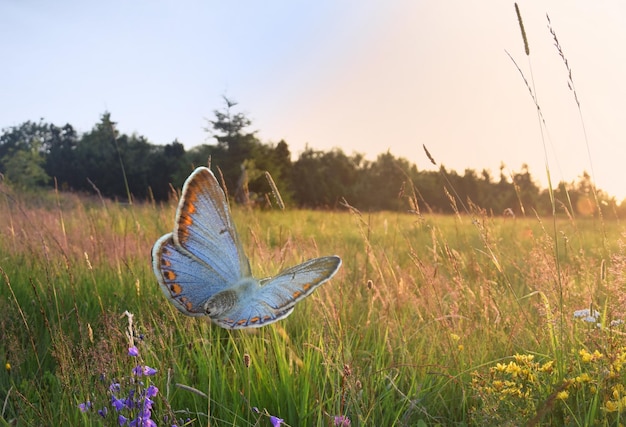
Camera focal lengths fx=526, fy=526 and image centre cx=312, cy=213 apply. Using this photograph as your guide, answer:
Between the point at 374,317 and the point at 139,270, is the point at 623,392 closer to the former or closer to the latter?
the point at 374,317

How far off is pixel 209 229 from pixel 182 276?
26 cm

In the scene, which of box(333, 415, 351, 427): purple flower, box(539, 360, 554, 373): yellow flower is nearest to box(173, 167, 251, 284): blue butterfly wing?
box(333, 415, 351, 427): purple flower

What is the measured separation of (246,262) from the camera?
2.67 meters

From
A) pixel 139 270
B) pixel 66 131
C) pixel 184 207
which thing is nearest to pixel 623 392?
pixel 184 207

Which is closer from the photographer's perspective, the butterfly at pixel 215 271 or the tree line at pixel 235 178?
the butterfly at pixel 215 271

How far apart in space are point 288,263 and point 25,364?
9.05ft

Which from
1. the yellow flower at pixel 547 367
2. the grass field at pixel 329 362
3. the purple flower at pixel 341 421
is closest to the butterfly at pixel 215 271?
the grass field at pixel 329 362

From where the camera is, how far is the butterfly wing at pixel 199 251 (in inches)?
95.5

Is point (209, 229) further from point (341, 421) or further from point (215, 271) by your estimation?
point (341, 421)

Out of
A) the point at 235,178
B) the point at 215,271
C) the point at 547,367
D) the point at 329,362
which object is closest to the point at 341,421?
the point at 329,362

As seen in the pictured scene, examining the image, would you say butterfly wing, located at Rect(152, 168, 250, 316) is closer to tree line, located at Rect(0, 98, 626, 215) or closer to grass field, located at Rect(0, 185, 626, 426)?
grass field, located at Rect(0, 185, 626, 426)

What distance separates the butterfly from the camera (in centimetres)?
235

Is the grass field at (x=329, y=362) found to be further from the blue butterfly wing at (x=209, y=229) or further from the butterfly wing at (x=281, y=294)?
the blue butterfly wing at (x=209, y=229)

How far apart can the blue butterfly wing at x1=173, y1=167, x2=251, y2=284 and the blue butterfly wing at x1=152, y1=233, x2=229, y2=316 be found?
0.11 feet
